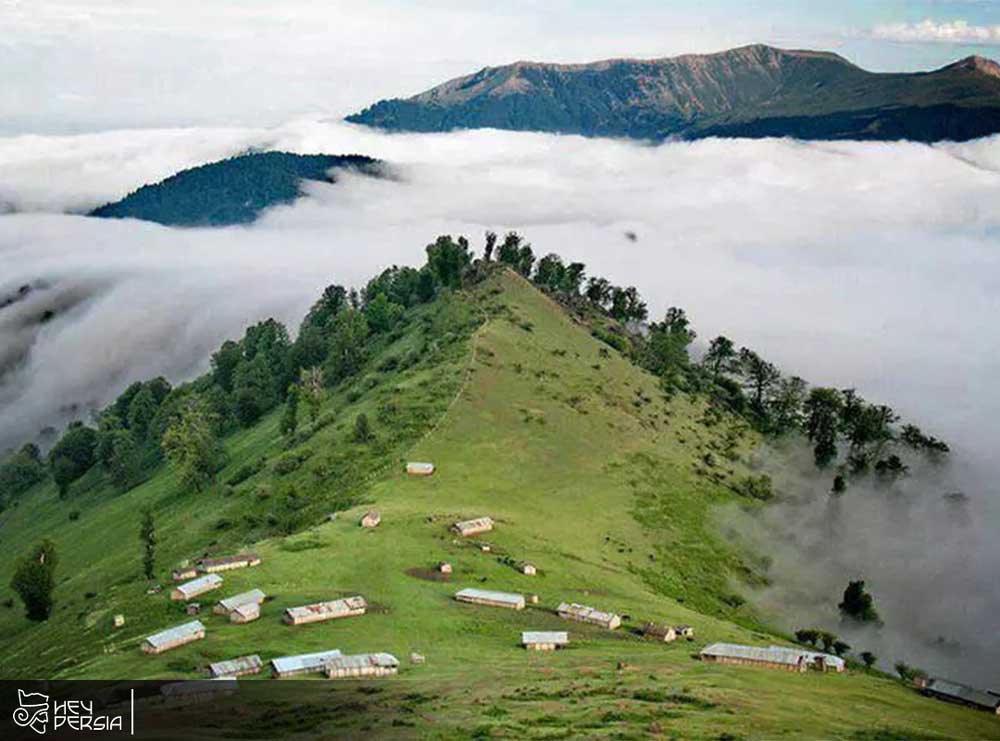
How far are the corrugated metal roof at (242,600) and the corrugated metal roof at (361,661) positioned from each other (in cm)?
1334

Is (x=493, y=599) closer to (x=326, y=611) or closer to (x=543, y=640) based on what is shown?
(x=543, y=640)

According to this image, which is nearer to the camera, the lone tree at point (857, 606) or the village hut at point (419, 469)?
the lone tree at point (857, 606)

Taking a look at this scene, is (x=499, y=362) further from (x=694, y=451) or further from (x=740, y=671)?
(x=740, y=671)

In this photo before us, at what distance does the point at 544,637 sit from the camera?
224ft

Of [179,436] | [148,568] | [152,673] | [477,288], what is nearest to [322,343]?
[477,288]

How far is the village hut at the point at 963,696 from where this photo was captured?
217ft

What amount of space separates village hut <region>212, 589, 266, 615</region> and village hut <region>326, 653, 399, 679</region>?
1338 centimetres

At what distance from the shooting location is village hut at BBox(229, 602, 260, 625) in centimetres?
6769

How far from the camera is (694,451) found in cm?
14125

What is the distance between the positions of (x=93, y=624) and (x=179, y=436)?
70341 mm

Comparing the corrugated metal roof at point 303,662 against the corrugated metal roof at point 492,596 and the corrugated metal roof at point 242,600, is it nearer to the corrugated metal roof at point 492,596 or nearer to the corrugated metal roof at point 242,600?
the corrugated metal roof at point 242,600


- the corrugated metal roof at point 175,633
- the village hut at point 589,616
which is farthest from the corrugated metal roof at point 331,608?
the village hut at point 589,616

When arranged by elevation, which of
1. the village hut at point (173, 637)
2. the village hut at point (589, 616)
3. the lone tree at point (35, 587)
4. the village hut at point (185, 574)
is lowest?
the lone tree at point (35, 587)

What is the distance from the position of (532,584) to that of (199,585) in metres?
27.5
